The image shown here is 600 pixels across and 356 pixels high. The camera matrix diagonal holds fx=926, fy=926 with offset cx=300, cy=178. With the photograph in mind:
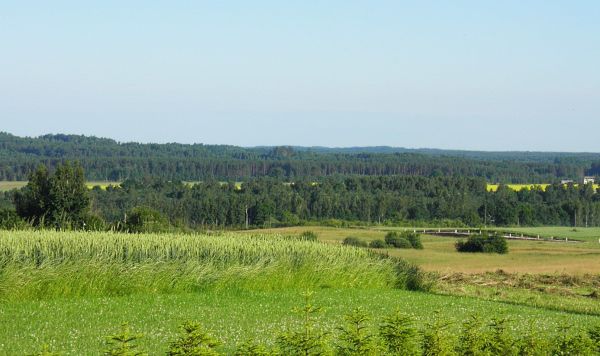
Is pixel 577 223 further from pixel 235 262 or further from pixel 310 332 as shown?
pixel 310 332

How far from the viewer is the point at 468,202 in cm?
13712

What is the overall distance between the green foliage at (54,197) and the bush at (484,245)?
29.0 metres

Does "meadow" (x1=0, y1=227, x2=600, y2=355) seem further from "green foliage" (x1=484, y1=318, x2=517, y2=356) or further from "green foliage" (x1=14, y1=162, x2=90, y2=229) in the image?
"green foliage" (x1=14, y1=162, x2=90, y2=229)

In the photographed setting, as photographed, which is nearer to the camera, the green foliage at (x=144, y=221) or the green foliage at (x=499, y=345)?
the green foliage at (x=499, y=345)

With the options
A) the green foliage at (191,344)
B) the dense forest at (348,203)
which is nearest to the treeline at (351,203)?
the dense forest at (348,203)

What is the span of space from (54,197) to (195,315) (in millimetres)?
37012

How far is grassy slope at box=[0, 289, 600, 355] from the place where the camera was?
16.5 m

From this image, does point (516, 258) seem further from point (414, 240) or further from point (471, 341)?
point (471, 341)

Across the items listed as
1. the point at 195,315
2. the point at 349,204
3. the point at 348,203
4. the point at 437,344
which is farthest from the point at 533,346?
the point at 348,203

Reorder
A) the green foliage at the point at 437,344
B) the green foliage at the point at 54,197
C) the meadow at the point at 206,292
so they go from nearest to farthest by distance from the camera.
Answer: the green foliage at the point at 437,344
the meadow at the point at 206,292
the green foliage at the point at 54,197

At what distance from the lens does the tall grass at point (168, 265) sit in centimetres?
2433

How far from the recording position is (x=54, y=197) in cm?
5550

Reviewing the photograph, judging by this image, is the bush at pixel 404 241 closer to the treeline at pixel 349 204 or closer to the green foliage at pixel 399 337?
the treeline at pixel 349 204

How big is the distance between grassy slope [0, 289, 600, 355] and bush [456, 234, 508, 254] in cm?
3984
